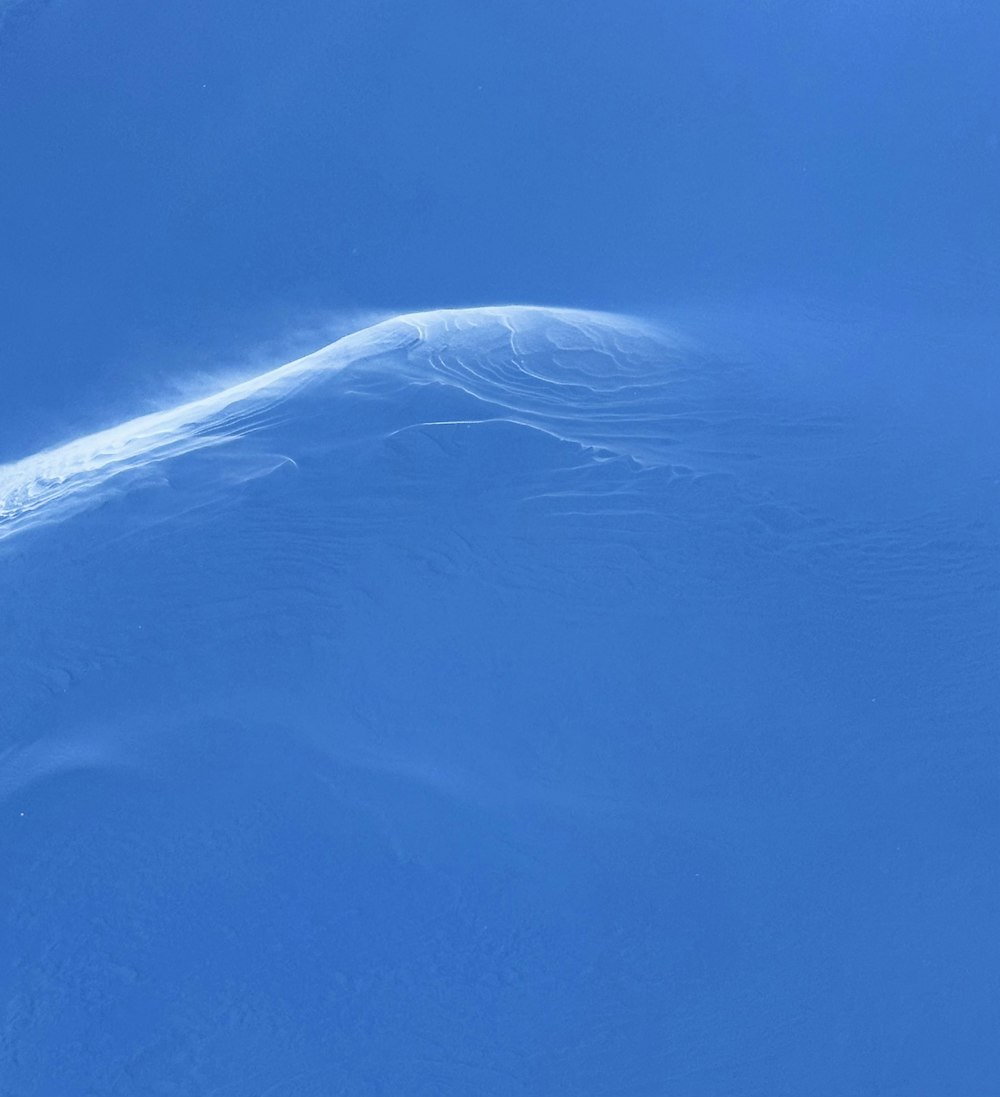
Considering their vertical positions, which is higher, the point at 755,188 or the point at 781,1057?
the point at 755,188

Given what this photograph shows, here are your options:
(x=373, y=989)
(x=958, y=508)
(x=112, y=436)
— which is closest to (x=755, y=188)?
(x=958, y=508)

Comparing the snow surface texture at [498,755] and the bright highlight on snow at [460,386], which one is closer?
the snow surface texture at [498,755]

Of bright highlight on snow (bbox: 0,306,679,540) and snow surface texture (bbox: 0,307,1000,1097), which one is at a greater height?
bright highlight on snow (bbox: 0,306,679,540)

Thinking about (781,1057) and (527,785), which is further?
(527,785)

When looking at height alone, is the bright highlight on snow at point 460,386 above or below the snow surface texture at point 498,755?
above

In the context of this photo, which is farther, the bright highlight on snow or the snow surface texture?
the bright highlight on snow

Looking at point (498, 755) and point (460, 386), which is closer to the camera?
point (498, 755)

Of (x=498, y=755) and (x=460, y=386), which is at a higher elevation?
(x=460, y=386)

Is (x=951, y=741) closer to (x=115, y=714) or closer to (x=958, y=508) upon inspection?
(x=958, y=508)
